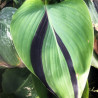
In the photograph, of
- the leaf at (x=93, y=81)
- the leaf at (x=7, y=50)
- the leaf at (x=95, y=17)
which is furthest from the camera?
the leaf at (x=93, y=81)

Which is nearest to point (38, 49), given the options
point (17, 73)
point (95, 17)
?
point (95, 17)

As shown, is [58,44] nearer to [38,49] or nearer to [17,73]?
[38,49]

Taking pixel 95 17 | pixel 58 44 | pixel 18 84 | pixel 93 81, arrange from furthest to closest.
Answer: pixel 93 81, pixel 18 84, pixel 95 17, pixel 58 44

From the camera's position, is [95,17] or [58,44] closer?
[58,44]

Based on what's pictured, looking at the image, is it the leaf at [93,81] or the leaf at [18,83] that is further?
the leaf at [93,81]

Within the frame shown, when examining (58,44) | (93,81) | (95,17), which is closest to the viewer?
(58,44)

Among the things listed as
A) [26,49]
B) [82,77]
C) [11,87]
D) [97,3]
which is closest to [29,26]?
[26,49]

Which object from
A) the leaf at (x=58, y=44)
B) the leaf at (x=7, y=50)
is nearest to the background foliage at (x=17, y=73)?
the leaf at (x=7, y=50)

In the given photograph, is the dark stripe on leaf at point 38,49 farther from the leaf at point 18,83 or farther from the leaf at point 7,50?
the leaf at point 18,83

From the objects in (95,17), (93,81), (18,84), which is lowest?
(93,81)
